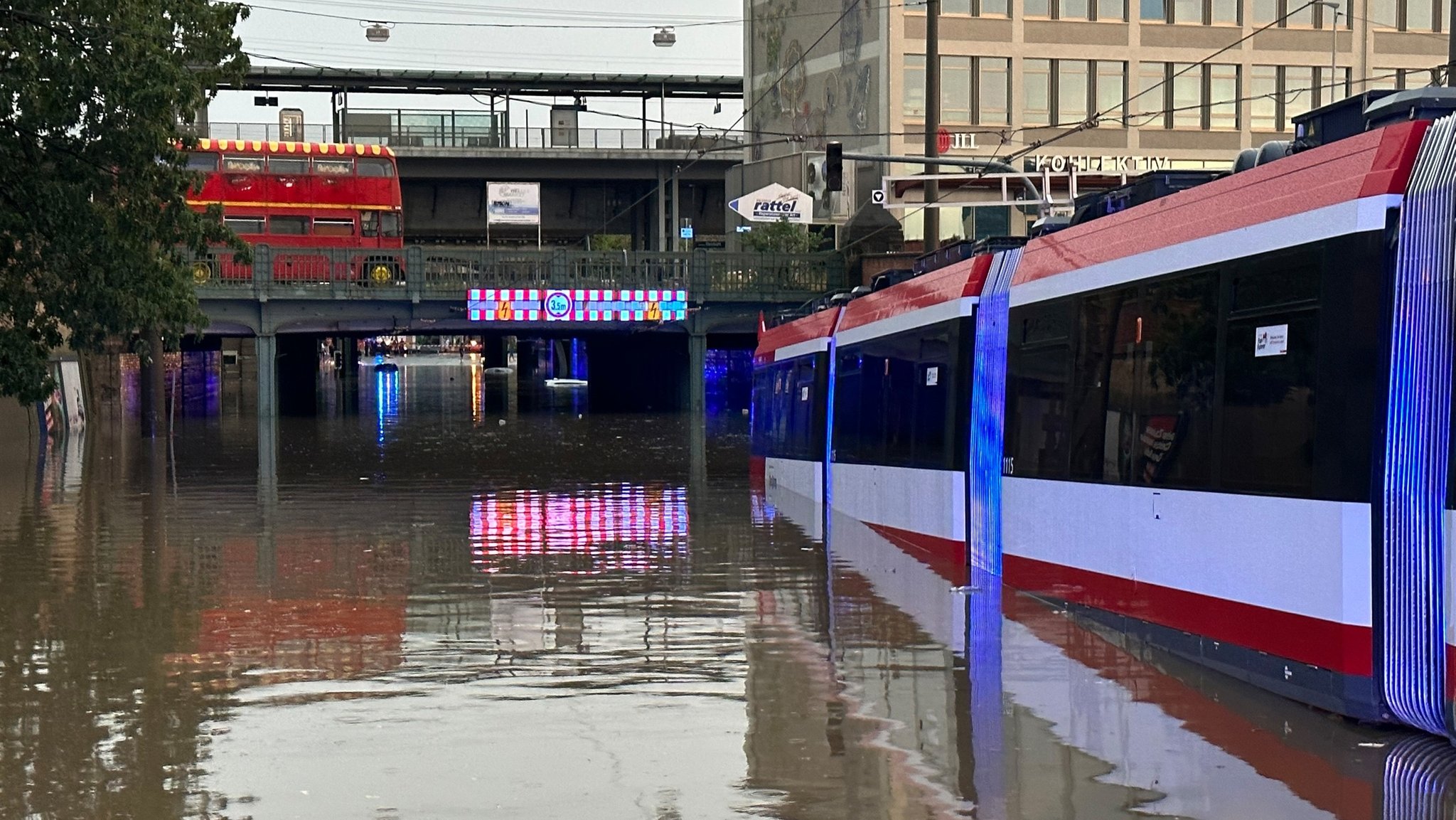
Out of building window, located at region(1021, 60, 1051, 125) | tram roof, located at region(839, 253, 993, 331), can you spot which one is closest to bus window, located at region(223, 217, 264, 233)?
building window, located at region(1021, 60, 1051, 125)

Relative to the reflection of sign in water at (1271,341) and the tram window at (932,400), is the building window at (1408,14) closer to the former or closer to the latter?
the tram window at (932,400)

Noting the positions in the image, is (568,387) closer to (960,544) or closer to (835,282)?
(835,282)

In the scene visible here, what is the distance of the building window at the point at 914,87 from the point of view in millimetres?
61219

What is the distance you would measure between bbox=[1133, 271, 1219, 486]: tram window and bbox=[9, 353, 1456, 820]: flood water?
49.3 inches

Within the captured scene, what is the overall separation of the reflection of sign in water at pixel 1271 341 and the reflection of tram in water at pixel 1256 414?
18 millimetres

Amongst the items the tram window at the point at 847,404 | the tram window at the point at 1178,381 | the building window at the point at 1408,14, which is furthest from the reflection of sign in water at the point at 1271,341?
the building window at the point at 1408,14

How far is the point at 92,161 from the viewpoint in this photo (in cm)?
2095

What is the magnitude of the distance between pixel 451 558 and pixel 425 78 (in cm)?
6714

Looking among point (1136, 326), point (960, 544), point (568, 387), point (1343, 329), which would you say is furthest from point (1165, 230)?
point (568, 387)

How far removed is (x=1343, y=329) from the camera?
923 centimetres

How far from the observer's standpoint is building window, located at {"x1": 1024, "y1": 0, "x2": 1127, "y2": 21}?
61.2m

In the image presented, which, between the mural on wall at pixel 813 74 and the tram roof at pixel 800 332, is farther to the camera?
the mural on wall at pixel 813 74

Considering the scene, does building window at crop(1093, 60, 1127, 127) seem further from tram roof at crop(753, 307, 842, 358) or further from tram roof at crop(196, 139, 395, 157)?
tram roof at crop(753, 307, 842, 358)

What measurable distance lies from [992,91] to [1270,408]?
174ft
